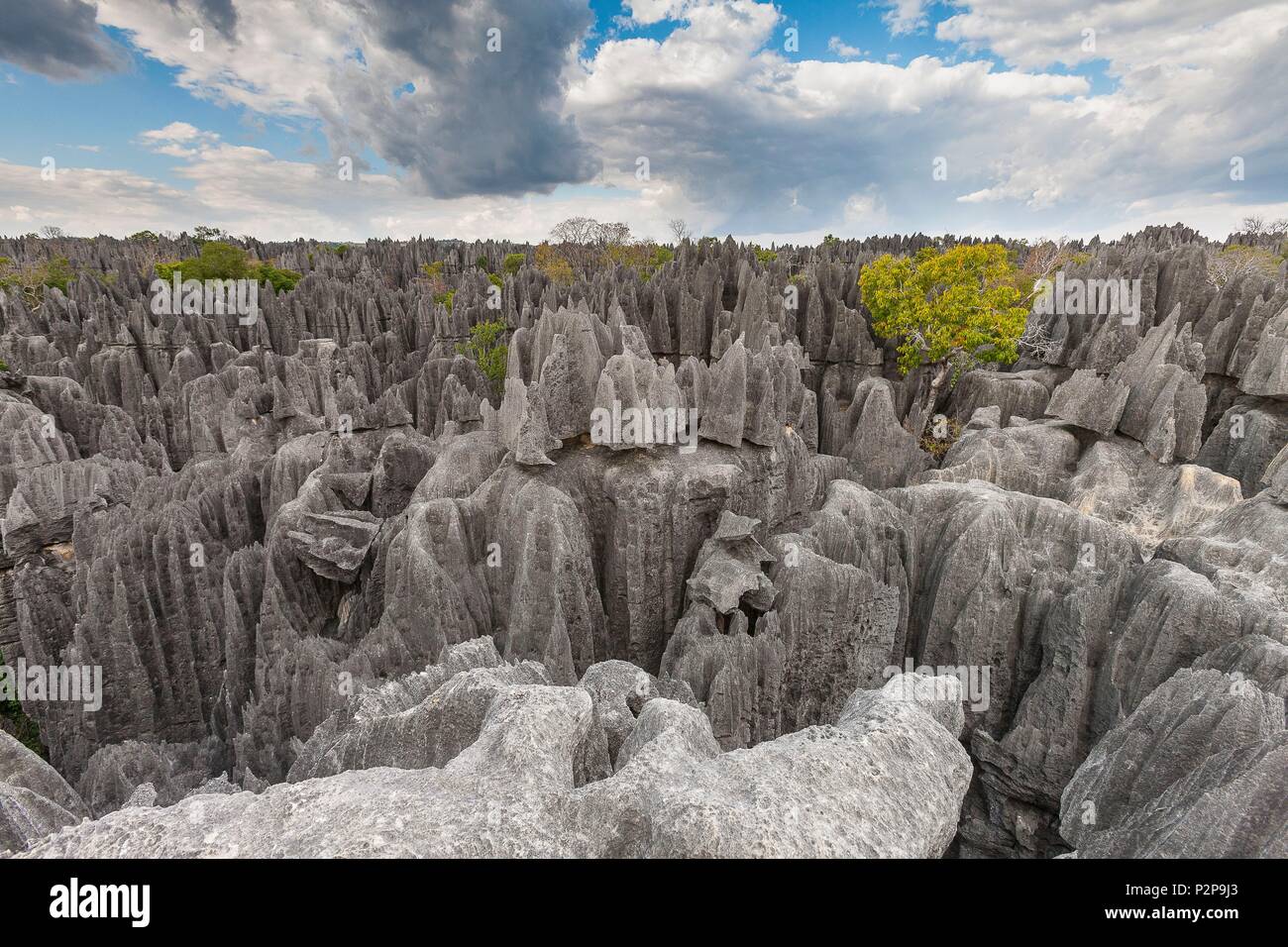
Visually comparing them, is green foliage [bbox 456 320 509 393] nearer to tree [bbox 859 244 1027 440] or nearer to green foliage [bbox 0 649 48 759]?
tree [bbox 859 244 1027 440]

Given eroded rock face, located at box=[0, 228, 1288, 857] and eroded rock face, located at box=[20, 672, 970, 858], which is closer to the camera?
eroded rock face, located at box=[20, 672, 970, 858]

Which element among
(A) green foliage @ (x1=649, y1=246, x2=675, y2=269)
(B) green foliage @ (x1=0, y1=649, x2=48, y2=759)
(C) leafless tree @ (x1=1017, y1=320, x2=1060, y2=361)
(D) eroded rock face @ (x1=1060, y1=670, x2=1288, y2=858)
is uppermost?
(A) green foliage @ (x1=649, y1=246, x2=675, y2=269)

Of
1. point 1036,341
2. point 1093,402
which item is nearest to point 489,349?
point 1036,341

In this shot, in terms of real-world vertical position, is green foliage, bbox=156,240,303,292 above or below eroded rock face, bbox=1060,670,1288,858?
above

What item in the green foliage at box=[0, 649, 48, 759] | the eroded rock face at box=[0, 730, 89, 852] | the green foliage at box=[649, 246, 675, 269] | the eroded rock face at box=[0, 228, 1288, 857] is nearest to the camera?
the eroded rock face at box=[0, 730, 89, 852]

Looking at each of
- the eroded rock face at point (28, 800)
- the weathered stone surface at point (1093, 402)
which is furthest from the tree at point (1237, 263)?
the eroded rock face at point (28, 800)

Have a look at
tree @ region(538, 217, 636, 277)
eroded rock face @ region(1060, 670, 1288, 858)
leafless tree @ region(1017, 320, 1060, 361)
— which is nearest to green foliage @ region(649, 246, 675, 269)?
tree @ region(538, 217, 636, 277)

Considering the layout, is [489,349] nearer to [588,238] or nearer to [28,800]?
[28,800]
